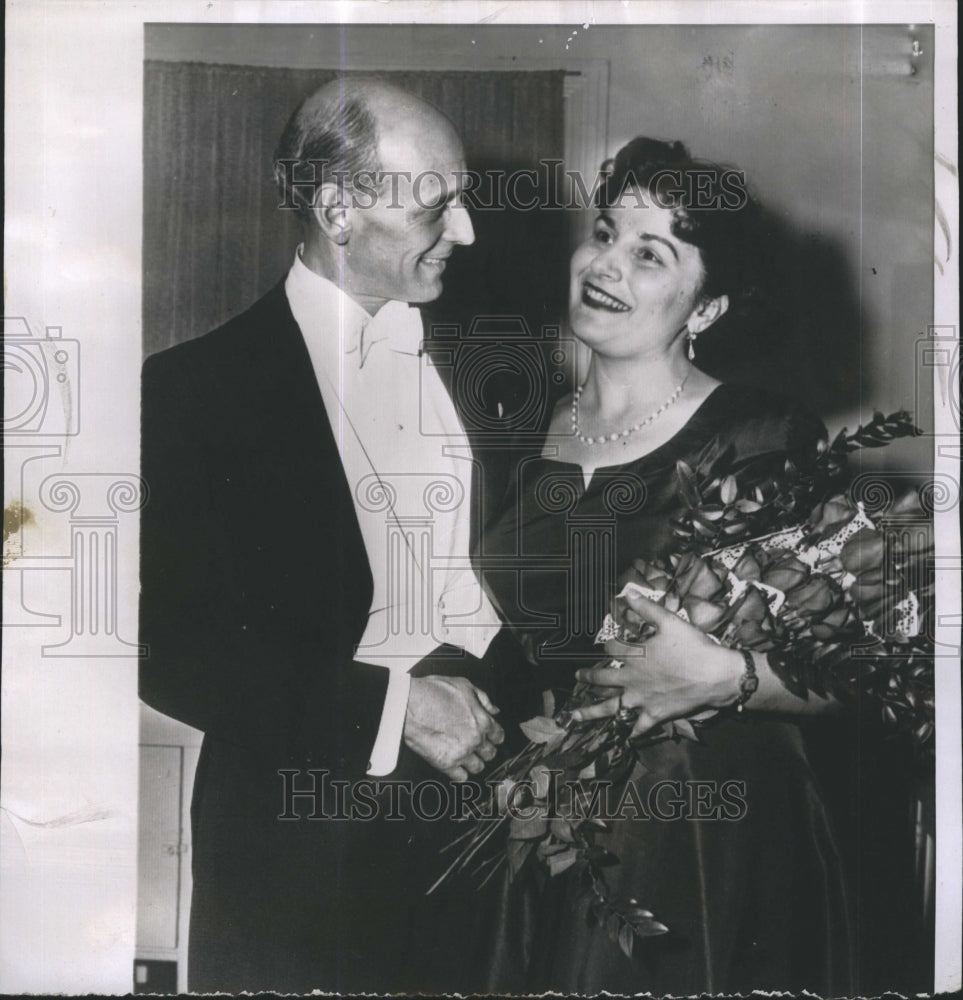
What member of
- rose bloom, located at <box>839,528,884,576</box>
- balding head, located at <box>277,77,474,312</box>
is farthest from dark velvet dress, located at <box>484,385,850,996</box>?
balding head, located at <box>277,77,474,312</box>

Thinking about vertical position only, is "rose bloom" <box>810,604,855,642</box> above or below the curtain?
below

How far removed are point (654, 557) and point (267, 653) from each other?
825mm

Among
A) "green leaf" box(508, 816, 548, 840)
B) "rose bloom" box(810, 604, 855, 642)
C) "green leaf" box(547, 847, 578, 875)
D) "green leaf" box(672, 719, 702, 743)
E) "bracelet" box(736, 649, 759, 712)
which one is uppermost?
"rose bloom" box(810, 604, 855, 642)

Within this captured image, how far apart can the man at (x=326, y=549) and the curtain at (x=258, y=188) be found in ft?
0.15

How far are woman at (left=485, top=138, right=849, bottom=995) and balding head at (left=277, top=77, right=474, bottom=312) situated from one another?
Result: 312 mm

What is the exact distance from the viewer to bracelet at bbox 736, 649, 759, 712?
7.48ft

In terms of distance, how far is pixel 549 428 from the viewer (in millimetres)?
2281

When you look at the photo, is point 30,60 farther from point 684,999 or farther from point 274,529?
point 684,999

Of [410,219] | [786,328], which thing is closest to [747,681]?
[786,328]

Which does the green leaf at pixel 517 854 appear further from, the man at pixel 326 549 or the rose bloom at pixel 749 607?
the rose bloom at pixel 749 607

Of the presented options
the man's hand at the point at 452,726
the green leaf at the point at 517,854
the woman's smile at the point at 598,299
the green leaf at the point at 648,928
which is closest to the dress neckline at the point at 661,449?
the woman's smile at the point at 598,299

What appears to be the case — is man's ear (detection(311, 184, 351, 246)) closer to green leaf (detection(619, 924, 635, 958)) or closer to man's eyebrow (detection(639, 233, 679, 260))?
man's eyebrow (detection(639, 233, 679, 260))

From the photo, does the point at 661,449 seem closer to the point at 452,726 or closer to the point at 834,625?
the point at 834,625

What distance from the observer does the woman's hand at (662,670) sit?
227 cm
